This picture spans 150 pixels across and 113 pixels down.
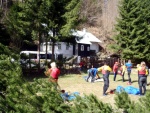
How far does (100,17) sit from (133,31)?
35.1 metres

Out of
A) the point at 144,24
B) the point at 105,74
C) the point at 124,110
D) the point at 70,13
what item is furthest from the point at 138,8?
the point at 124,110

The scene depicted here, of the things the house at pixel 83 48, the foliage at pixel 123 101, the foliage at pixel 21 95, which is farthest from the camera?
the house at pixel 83 48

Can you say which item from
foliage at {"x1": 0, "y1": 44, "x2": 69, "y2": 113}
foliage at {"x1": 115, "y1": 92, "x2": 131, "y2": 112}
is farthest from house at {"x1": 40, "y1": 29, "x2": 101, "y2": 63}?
foliage at {"x1": 0, "y1": 44, "x2": 69, "y2": 113}

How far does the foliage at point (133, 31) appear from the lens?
36812mm

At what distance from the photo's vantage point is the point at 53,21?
27.1m

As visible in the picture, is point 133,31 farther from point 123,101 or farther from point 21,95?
point 21,95

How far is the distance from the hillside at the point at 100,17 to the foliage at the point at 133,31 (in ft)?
65.7

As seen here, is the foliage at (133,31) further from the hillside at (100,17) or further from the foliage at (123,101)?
the foliage at (123,101)

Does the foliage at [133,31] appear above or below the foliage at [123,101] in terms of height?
above

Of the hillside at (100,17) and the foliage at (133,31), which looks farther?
the hillside at (100,17)

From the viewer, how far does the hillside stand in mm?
62231

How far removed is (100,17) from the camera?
71.5 metres

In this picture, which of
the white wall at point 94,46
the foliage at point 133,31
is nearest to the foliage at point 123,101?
the foliage at point 133,31

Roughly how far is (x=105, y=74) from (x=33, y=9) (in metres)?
15.0
